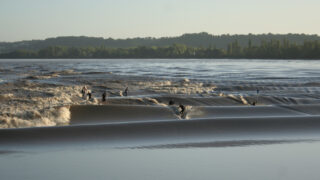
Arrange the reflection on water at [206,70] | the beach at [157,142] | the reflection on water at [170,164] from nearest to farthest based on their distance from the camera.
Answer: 1. the reflection on water at [170,164]
2. the beach at [157,142]
3. the reflection on water at [206,70]

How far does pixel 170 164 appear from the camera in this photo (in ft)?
40.0

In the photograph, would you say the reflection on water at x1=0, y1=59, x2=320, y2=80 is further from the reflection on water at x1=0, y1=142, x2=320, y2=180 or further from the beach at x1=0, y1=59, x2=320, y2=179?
the reflection on water at x1=0, y1=142, x2=320, y2=180

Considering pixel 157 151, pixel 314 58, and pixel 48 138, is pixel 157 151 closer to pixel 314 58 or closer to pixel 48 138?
pixel 48 138

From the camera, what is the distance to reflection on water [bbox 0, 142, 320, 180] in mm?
11047

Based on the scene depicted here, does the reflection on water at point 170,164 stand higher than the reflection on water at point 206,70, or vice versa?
the reflection on water at point 170,164

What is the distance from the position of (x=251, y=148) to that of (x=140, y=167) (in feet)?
13.6

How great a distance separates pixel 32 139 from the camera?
15.8 meters

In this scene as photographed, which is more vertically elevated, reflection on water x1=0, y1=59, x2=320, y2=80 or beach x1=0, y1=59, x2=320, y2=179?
beach x1=0, y1=59, x2=320, y2=179

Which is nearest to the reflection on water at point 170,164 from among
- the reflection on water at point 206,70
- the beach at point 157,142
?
the beach at point 157,142

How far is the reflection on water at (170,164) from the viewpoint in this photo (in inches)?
435

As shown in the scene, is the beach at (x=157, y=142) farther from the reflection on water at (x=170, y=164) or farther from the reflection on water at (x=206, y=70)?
the reflection on water at (x=206, y=70)

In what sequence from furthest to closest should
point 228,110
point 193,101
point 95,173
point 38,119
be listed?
point 193,101 → point 228,110 → point 38,119 → point 95,173

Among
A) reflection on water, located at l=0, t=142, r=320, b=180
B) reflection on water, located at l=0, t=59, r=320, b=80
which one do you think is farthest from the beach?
reflection on water, located at l=0, t=59, r=320, b=80

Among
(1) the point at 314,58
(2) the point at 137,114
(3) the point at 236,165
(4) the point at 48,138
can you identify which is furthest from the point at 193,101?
(1) the point at 314,58
